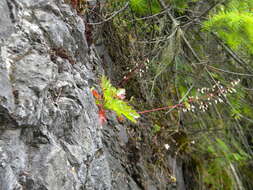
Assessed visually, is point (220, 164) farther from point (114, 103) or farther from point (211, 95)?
point (114, 103)

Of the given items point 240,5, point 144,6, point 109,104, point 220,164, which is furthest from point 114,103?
point 220,164

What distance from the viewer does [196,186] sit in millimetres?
3797

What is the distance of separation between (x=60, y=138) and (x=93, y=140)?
318mm

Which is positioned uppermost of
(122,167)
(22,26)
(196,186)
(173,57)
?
(173,57)

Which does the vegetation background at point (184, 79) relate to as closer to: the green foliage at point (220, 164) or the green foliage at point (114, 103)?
the green foliage at point (220, 164)

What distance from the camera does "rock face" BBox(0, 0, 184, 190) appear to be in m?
1.30

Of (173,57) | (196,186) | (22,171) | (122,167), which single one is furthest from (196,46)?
(22,171)

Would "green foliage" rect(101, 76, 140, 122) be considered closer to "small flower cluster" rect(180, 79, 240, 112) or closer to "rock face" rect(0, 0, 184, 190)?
"rock face" rect(0, 0, 184, 190)

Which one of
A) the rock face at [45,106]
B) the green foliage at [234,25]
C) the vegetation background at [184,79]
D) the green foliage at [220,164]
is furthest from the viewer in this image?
the green foliage at [220,164]

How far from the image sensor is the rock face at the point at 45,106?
130 centimetres

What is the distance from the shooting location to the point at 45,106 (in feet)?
5.07

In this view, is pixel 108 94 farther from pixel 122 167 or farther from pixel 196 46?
pixel 196 46

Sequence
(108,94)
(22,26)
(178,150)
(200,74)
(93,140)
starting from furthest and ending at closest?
(178,150) → (200,74) → (108,94) → (93,140) → (22,26)

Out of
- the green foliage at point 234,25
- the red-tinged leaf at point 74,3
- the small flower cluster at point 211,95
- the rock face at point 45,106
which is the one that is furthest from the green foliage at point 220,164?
the red-tinged leaf at point 74,3
